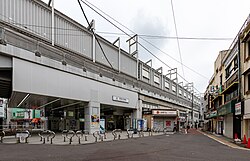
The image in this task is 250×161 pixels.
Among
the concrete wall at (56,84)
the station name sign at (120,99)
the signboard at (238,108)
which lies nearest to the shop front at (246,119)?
the signboard at (238,108)

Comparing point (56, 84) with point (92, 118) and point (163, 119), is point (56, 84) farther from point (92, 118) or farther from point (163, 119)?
point (163, 119)

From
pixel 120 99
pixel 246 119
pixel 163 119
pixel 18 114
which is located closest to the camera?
pixel 246 119

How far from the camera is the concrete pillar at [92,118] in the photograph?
113 ft

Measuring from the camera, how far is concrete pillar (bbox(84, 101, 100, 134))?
34569 mm

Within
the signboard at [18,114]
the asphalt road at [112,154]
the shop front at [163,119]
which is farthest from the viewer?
the signboard at [18,114]

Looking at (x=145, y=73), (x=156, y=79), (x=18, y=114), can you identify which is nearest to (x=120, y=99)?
(x=145, y=73)

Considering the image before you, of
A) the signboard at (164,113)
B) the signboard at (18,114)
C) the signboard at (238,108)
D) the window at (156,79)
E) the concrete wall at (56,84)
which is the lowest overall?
the signboard at (18,114)

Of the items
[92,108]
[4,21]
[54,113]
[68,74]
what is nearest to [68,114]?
[54,113]

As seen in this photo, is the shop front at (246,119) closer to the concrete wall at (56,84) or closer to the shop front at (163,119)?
the concrete wall at (56,84)

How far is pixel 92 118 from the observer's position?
35062 millimetres

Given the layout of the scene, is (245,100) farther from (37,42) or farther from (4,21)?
(4,21)

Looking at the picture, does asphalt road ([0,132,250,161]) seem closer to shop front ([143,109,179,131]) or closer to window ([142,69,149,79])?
shop front ([143,109,179,131])

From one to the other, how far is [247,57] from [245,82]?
2.35m

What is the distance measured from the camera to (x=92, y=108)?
116 feet
